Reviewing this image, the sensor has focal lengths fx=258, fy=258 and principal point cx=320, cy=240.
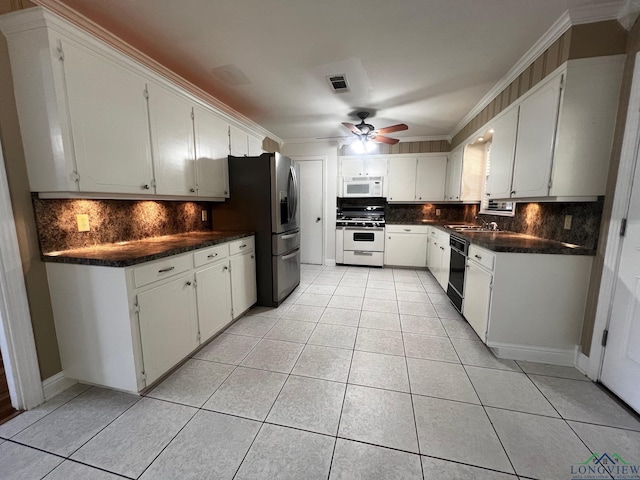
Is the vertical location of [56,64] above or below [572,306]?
above

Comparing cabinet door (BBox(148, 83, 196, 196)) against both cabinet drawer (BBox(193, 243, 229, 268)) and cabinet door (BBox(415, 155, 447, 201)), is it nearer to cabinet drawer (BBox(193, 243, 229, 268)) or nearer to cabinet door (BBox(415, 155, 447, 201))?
cabinet drawer (BBox(193, 243, 229, 268))

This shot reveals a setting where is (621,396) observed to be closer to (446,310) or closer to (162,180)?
(446,310)

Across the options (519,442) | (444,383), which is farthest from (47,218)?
(519,442)

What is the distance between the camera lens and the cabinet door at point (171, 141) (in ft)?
6.79

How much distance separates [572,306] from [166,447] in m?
2.85

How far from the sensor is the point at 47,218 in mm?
1645

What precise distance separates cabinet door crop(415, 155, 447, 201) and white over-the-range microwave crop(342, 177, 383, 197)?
725 millimetres

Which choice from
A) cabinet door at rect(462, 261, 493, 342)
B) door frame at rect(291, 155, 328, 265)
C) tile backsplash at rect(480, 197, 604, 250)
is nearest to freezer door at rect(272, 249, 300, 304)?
door frame at rect(291, 155, 328, 265)

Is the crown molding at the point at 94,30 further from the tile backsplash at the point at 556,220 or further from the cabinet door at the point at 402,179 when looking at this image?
the tile backsplash at the point at 556,220

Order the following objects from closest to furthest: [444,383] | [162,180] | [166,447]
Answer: [166,447] → [444,383] → [162,180]

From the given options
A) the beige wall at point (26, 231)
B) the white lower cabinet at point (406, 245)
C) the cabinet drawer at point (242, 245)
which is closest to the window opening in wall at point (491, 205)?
the white lower cabinet at point (406, 245)

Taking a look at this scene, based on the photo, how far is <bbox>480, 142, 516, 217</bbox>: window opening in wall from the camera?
3.13 metres

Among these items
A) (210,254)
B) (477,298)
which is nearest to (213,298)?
(210,254)

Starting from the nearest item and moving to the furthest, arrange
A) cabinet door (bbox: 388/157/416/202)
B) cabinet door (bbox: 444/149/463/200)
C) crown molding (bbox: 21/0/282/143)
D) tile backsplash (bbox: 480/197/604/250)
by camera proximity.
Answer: crown molding (bbox: 21/0/282/143) → tile backsplash (bbox: 480/197/604/250) → cabinet door (bbox: 444/149/463/200) → cabinet door (bbox: 388/157/416/202)
